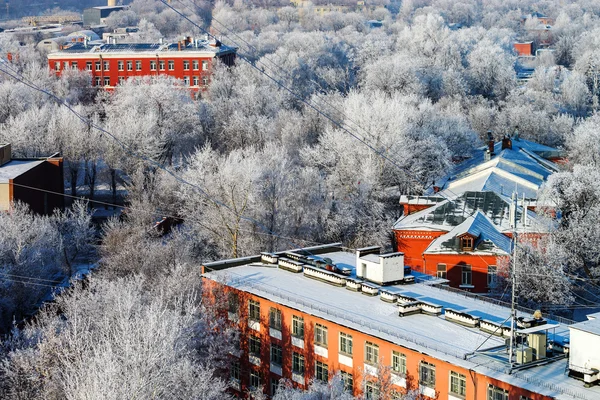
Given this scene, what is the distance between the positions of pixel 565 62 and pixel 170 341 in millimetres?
94287

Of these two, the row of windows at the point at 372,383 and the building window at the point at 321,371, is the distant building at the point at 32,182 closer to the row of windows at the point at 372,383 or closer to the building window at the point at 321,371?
the row of windows at the point at 372,383

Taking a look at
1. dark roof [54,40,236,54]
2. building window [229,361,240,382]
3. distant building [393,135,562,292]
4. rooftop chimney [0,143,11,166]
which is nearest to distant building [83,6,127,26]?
dark roof [54,40,236,54]

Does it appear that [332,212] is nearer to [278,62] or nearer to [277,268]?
[277,268]

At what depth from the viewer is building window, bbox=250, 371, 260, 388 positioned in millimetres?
22172

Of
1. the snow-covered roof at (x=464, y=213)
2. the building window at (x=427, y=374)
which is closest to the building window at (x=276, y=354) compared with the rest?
the building window at (x=427, y=374)

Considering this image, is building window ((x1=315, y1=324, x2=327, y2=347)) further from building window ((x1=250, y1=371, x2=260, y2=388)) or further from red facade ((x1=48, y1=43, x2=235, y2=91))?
red facade ((x1=48, y1=43, x2=235, y2=91))

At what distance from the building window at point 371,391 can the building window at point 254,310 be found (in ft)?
12.3

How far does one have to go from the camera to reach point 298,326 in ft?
68.6

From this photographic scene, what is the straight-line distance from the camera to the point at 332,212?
122 feet

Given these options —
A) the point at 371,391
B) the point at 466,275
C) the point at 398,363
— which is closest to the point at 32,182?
the point at 466,275

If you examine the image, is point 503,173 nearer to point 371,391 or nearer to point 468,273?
point 468,273

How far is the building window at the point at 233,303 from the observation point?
2253 centimetres

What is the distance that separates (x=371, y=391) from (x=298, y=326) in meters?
2.49

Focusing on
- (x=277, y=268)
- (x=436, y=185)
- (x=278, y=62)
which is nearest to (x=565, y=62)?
(x=278, y=62)
